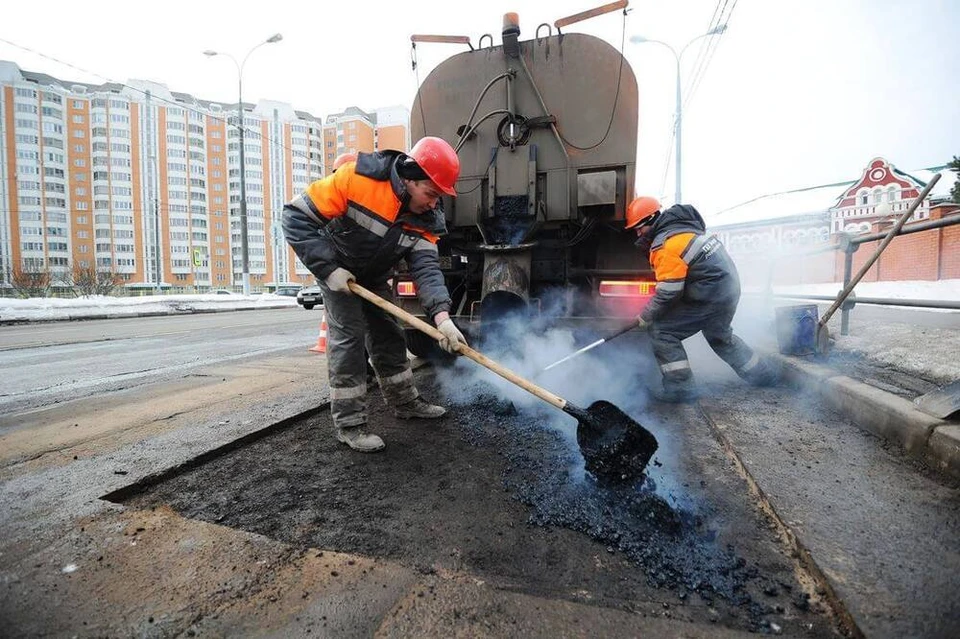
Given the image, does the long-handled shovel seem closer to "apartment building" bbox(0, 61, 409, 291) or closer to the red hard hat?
the red hard hat

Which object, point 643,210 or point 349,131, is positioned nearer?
point 643,210

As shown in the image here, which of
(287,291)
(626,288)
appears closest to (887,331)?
(626,288)

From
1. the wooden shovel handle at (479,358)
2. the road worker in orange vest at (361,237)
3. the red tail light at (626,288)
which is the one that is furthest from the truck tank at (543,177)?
the wooden shovel handle at (479,358)

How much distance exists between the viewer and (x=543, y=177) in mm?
4418

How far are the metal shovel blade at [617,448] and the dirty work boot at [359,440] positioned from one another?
1.12m

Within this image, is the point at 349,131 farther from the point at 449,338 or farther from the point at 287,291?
the point at 449,338

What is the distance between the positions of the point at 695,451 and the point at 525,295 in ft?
6.33

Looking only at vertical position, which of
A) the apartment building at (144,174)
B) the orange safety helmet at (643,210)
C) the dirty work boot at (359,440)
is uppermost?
the apartment building at (144,174)

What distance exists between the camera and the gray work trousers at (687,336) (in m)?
3.67

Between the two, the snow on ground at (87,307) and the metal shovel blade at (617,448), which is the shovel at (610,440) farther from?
the snow on ground at (87,307)

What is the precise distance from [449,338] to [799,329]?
340cm

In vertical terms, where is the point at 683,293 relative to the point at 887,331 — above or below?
above

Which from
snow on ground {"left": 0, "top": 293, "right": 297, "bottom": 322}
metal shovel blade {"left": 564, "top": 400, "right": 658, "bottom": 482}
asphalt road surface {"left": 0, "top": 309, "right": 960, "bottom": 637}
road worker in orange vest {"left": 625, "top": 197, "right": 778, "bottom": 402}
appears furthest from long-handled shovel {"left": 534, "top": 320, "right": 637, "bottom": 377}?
snow on ground {"left": 0, "top": 293, "right": 297, "bottom": 322}

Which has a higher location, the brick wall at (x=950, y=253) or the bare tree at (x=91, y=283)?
the brick wall at (x=950, y=253)
